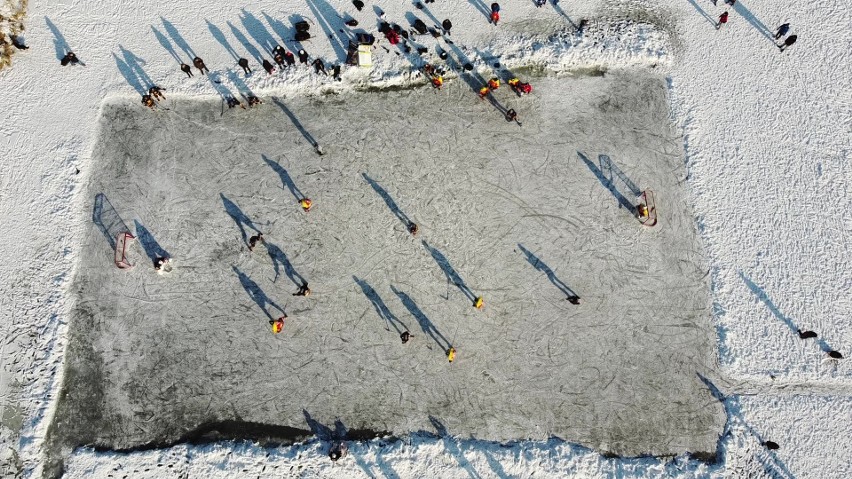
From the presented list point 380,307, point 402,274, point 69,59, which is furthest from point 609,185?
point 69,59

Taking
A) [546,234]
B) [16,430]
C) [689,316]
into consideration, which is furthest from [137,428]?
[689,316]

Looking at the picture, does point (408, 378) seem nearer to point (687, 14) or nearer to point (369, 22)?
point (369, 22)

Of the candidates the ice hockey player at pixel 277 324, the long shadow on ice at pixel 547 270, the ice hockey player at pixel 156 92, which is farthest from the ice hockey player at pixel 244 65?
the long shadow on ice at pixel 547 270

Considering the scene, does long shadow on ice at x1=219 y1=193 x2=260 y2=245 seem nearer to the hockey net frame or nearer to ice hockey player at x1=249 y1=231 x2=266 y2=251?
ice hockey player at x1=249 y1=231 x2=266 y2=251

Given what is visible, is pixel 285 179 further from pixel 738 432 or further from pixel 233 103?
pixel 738 432

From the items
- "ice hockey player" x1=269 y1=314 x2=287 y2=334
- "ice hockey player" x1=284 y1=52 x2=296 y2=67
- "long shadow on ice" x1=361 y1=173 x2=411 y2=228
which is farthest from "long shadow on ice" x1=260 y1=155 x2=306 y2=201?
"ice hockey player" x1=269 y1=314 x2=287 y2=334

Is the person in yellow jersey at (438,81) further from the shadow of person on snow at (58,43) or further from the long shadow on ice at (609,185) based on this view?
the shadow of person on snow at (58,43)
